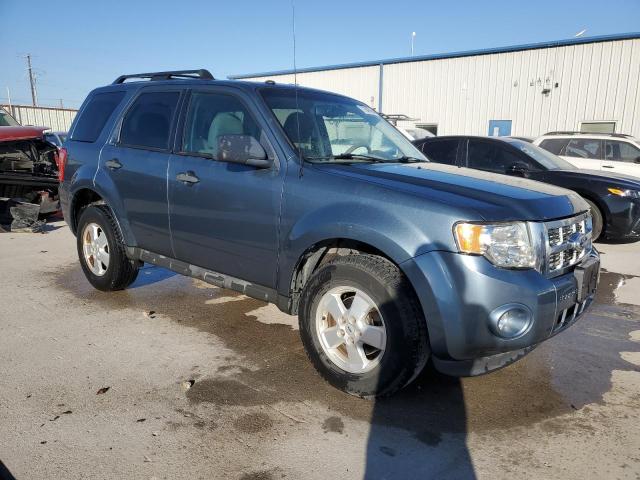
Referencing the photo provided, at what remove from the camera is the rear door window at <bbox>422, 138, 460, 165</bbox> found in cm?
809

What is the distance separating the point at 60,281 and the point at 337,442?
412 centimetres

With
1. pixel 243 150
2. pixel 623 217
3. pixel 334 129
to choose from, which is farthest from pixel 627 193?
pixel 243 150

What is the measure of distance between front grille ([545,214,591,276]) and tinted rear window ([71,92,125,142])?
3838 mm

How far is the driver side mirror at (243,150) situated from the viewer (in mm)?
3258

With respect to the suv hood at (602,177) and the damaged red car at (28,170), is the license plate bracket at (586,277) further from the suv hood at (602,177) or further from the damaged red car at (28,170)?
the damaged red car at (28,170)

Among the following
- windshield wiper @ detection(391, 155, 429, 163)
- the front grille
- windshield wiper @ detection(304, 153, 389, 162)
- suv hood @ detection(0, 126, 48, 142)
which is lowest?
the front grille

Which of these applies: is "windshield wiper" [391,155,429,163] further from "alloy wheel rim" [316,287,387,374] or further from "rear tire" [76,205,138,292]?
"rear tire" [76,205,138,292]

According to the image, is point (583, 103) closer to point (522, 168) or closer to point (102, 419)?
point (522, 168)

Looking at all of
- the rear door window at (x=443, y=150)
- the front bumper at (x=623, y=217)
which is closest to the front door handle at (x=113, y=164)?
the rear door window at (x=443, y=150)

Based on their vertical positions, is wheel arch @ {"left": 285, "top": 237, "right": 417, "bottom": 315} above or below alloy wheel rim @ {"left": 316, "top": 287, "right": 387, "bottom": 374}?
above

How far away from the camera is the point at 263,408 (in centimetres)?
290

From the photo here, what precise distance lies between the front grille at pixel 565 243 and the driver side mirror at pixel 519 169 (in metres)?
4.23

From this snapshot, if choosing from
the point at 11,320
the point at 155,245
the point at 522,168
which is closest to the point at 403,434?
the point at 155,245

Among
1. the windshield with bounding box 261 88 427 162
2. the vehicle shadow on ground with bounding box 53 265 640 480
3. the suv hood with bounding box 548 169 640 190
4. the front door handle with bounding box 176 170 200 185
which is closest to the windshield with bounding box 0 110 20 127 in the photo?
the vehicle shadow on ground with bounding box 53 265 640 480
